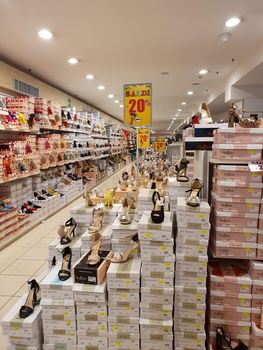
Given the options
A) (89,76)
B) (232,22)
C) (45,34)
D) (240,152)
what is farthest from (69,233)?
(89,76)

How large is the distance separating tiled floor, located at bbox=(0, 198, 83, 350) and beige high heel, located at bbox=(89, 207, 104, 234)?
44.6 inches

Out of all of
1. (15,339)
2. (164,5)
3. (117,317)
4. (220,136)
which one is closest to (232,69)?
(164,5)

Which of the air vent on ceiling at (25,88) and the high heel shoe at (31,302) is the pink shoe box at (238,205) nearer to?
the high heel shoe at (31,302)

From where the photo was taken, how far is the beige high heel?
2.26m

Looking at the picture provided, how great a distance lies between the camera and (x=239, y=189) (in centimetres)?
194

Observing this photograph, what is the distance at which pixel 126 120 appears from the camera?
353 centimetres

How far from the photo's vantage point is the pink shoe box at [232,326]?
1950mm

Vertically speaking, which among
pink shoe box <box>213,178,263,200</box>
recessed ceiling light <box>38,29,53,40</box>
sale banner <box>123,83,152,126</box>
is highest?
recessed ceiling light <box>38,29,53,40</box>

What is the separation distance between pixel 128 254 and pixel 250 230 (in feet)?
3.18

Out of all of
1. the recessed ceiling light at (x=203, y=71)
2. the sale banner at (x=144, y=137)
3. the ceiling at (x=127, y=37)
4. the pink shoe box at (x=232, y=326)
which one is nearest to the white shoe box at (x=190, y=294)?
the pink shoe box at (x=232, y=326)

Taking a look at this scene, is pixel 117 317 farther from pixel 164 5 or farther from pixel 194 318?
pixel 164 5

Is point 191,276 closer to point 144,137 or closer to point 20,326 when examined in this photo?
point 20,326

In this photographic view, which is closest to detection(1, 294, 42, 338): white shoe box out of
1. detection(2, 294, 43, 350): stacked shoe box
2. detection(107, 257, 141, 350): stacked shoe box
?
detection(2, 294, 43, 350): stacked shoe box

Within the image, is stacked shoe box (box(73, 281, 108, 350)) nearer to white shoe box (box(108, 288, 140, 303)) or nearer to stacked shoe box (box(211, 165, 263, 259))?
white shoe box (box(108, 288, 140, 303))
